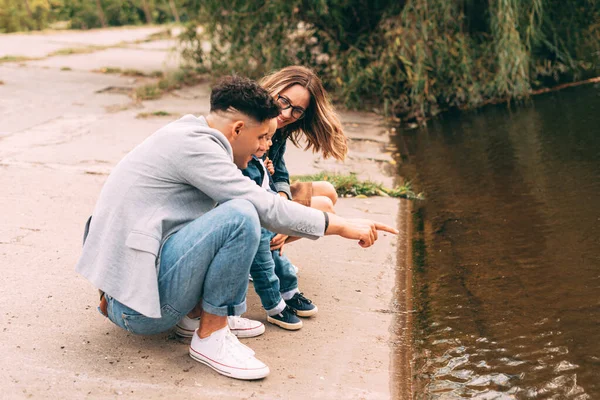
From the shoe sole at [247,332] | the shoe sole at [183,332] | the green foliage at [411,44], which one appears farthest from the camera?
the green foliage at [411,44]

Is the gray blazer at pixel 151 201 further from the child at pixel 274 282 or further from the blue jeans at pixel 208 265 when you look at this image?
the child at pixel 274 282

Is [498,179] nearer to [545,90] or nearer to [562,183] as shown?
[562,183]

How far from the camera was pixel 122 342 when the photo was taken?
2.94 metres

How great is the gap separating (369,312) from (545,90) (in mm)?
6520

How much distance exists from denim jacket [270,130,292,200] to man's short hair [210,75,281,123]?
3.08 feet

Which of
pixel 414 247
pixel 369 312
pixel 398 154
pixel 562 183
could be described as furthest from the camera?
pixel 398 154

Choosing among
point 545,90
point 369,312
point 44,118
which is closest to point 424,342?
point 369,312

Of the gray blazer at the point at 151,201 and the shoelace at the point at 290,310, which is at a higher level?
the gray blazer at the point at 151,201

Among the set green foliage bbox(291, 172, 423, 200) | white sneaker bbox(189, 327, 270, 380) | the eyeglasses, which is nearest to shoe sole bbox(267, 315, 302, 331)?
white sneaker bbox(189, 327, 270, 380)

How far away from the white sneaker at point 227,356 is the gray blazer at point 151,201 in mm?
299

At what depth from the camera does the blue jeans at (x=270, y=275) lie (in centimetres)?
303

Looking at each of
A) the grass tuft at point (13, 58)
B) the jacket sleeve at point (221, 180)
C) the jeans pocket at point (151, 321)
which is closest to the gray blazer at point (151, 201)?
the jacket sleeve at point (221, 180)

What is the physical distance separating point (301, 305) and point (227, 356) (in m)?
0.69

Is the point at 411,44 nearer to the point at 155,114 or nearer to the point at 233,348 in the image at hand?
the point at 155,114
